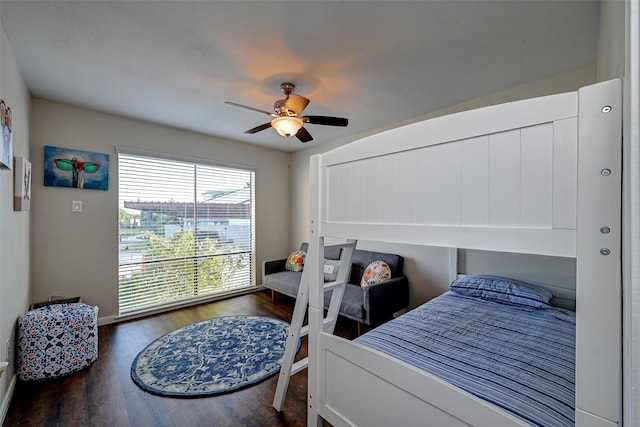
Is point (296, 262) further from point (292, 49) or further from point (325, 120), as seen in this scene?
point (292, 49)

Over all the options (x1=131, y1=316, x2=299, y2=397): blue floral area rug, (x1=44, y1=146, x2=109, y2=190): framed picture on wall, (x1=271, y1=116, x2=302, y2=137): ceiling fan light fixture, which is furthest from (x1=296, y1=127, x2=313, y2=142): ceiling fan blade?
(x1=44, y1=146, x2=109, y2=190): framed picture on wall

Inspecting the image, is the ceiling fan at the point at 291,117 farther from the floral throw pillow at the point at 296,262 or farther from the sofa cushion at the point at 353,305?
the floral throw pillow at the point at 296,262

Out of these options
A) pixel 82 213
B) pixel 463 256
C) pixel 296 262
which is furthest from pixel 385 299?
pixel 82 213

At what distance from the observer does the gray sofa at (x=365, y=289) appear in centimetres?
285

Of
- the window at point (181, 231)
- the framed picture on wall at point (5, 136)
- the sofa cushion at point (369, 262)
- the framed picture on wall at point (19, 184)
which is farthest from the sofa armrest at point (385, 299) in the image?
the framed picture on wall at point (19, 184)

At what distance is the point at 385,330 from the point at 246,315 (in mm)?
2267

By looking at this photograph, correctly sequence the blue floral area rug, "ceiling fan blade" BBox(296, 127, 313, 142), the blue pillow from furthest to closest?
"ceiling fan blade" BBox(296, 127, 313, 142)
the blue pillow
the blue floral area rug

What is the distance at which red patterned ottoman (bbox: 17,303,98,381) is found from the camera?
2.14 metres

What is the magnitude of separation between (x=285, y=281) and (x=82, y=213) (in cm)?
255

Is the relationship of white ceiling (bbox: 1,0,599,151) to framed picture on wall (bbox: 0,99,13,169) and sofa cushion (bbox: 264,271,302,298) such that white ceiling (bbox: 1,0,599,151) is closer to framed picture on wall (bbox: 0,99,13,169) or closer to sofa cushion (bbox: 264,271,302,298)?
framed picture on wall (bbox: 0,99,13,169)

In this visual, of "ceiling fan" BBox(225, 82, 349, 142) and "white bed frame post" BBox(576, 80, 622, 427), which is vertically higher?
"ceiling fan" BBox(225, 82, 349, 142)

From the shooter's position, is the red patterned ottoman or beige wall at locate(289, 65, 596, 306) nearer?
the red patterned ottoman

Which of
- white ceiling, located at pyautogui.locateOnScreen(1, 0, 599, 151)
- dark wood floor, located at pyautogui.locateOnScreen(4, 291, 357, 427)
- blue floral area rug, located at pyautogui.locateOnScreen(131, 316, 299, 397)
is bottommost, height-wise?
dark wood floor, located at pyautogui.locateOnScreen(4, 291, 357, 427)

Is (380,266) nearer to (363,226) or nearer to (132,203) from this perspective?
(363,226)
